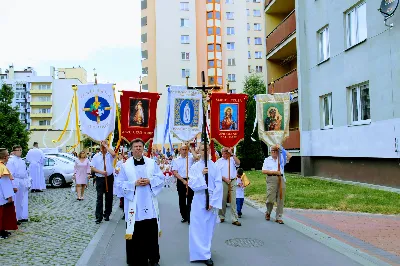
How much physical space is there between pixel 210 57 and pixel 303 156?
40989 mm

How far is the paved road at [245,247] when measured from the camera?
6.95 m

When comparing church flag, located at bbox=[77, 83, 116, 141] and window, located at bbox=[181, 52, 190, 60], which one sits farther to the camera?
window, located at bbox=[181, 52, 190, 60]

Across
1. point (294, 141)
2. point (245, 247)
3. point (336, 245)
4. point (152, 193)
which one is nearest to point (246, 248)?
point (245, 247)

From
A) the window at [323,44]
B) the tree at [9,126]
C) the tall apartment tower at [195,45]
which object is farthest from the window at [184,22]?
the window at [323,44]

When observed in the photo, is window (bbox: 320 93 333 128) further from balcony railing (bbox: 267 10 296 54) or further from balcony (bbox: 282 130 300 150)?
balcony railing (bbox: 267 10 296 54)

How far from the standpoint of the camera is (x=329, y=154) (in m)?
20.1

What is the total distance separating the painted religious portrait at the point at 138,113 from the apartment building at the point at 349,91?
9312 millimetres

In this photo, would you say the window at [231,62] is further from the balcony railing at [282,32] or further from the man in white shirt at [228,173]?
the man in white shirt at [228,173]

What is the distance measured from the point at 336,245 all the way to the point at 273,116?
4001 millimetres

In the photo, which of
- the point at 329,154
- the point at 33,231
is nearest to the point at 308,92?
the point at 329,154

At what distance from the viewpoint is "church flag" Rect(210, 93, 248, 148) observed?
10195 millimetres

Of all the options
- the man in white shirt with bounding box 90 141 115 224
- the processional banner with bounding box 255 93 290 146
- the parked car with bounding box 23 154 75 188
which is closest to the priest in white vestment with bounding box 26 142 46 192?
the parked car with bounding box 23 154 75 188

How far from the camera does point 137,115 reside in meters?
10.2

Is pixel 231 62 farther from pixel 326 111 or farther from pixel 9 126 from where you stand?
pixel 326 111
